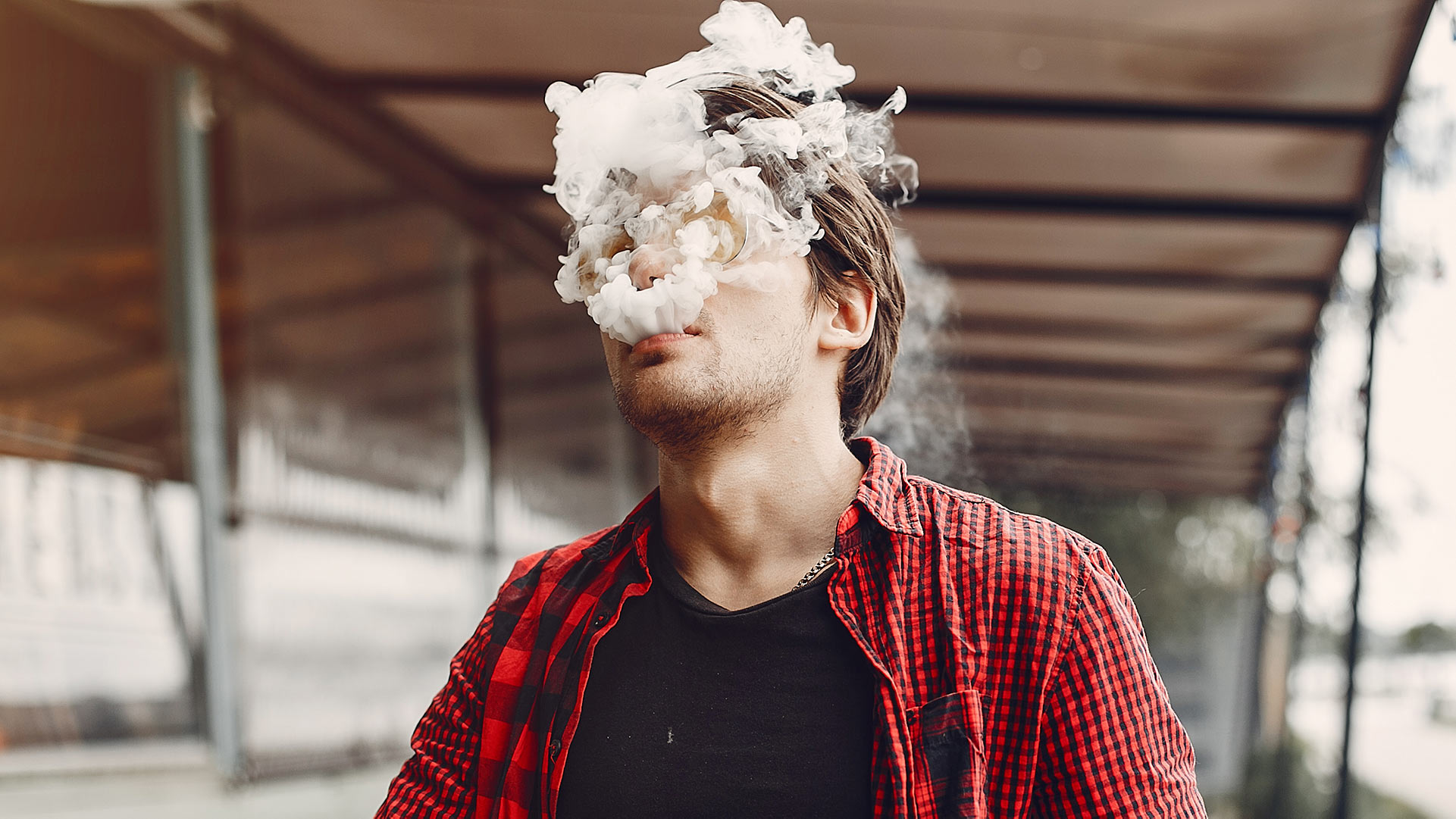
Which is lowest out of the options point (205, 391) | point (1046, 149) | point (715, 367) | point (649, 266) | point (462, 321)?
point (715, 367)

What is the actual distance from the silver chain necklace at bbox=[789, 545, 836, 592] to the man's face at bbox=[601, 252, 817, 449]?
16 cm

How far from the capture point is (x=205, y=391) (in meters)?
3.99

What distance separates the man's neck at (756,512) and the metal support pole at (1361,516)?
136 inches

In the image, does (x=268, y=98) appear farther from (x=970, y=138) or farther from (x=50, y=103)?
(x=970, y=138)

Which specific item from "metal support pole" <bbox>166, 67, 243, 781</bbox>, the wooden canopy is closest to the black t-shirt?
the wooden canopy

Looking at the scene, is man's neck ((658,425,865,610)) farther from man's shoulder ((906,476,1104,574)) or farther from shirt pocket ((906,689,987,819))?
shirt pocket ((906,689,987,819))

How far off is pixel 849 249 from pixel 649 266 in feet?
0.83

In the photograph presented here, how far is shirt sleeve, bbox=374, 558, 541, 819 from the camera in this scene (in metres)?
1.32

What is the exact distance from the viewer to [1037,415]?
6.28 meters

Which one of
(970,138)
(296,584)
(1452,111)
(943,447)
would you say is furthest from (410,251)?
(1452,111)

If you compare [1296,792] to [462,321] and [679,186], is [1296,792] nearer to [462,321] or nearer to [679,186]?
[462,321]

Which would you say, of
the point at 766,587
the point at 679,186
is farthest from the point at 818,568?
the point at 679,186

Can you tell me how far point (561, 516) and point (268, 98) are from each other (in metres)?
2.98

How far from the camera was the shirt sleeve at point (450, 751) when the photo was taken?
132cm
